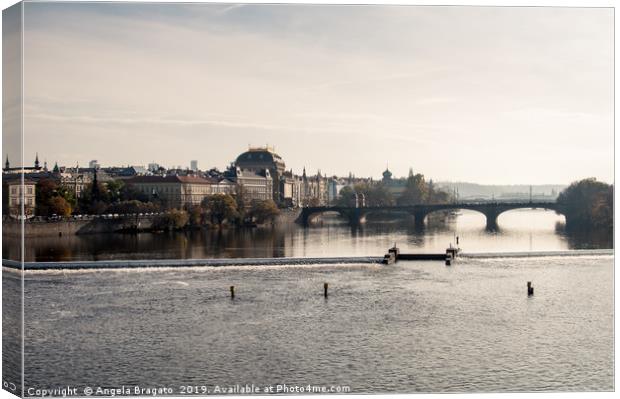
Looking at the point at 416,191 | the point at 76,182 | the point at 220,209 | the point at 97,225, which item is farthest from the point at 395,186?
the point at 97,225

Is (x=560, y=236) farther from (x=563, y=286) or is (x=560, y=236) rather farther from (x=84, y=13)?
(x=84, y=13)

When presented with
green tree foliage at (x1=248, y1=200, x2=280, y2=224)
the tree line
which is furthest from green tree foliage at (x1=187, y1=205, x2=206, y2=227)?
green tree foliage at (x1=248, y1=200, x2=280, y2=224)

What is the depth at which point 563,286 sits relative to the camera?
16.7 meters

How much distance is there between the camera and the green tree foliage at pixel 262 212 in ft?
122

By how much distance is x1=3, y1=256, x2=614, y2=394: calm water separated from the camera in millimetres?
10352

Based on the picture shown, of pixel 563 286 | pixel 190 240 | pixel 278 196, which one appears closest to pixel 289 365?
pixel 563 286

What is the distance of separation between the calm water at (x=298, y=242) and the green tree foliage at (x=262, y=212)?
1938 millimetres

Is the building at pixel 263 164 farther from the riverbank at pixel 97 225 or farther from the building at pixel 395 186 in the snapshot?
the riverbank at pixel 97 225

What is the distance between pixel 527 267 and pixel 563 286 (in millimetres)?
2972

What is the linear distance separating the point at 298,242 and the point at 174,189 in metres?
13.5

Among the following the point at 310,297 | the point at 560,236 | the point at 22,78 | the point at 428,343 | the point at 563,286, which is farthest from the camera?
the point at 560,236

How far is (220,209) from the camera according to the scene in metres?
35.3

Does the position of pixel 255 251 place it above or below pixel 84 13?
below

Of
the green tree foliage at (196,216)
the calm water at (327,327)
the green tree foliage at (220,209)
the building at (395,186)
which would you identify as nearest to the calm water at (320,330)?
the calm water at (327,327)
